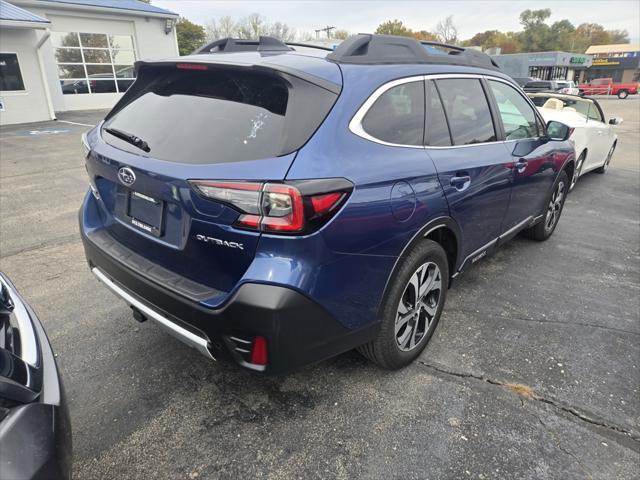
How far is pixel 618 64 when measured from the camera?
6644 centimetres

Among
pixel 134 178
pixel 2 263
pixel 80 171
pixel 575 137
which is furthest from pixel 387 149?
pixel 80 171

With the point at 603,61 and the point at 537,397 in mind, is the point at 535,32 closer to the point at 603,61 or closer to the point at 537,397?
the point at 603,61

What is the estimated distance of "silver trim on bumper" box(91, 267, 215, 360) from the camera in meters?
2.10

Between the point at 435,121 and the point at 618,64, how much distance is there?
80.9 m

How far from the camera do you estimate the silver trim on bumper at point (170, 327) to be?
2.10 metres

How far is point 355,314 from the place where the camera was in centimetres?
220

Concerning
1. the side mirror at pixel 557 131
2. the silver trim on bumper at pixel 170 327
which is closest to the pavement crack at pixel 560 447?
the silver trim on bumper at pixel 170 327

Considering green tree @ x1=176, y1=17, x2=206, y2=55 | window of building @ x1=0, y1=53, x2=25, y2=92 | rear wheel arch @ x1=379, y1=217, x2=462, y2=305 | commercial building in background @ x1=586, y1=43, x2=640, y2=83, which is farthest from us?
commercial building in background @ x1=586, y1=43, x2=640, y2=83

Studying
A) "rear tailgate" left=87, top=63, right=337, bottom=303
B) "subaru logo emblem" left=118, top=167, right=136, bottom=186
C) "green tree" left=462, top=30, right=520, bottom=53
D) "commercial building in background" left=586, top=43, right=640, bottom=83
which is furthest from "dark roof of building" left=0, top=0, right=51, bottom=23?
"green tree" left=462, top=30, right=520, bottom=53

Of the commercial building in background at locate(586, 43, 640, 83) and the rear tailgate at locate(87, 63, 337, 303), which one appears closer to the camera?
the rear tailgate at locate(87, 63, 337, 303)

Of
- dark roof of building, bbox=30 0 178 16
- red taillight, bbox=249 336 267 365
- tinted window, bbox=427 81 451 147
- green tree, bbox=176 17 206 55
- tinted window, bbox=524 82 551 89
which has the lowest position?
red taillight, bbox=249 336 267 365

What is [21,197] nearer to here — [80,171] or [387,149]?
[80,171]

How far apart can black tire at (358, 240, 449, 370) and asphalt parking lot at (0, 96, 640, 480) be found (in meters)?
0.14

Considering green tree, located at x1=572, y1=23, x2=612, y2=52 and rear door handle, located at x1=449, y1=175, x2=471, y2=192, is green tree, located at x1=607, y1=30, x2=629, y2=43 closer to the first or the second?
green tree, located at x1=572, y1=23, x2=612, y2=52
